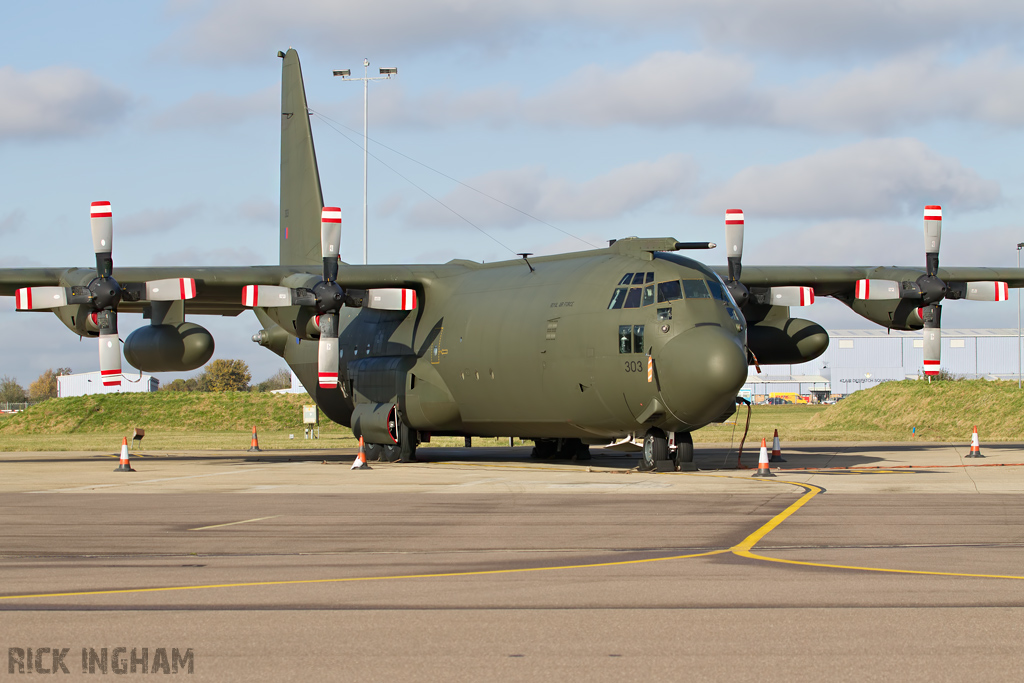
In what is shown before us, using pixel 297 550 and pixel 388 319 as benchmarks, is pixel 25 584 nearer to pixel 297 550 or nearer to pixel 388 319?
pixel 297 550

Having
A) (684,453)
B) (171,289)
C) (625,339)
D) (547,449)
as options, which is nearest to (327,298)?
(171,289)

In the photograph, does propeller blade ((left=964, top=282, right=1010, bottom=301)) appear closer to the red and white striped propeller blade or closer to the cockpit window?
the cockpit window

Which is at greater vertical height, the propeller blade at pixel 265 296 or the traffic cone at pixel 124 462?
the propeller blade at pixel 265 296

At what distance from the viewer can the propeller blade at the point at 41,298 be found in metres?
27.4

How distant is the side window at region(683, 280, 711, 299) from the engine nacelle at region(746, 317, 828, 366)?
669 cm

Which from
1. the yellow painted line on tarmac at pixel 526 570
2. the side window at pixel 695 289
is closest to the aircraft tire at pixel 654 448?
the side window at pixel 695 289

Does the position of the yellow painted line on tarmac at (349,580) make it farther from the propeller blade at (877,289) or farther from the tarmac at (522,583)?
the propeller blade at (877,289)

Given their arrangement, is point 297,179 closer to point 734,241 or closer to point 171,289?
point 171,289

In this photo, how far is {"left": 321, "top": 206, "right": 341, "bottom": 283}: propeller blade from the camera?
92.7 feet

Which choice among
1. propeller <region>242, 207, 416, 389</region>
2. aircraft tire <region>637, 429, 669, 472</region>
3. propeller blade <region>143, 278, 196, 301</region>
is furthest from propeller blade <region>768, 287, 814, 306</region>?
propeller blade <region>143, 278, 196, 301</region>

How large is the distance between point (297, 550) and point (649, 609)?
4.76m

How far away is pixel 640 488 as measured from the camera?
1905 centimetres

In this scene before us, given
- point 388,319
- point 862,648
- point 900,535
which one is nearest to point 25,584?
point 862,648

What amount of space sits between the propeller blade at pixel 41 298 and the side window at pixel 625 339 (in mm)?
14194
